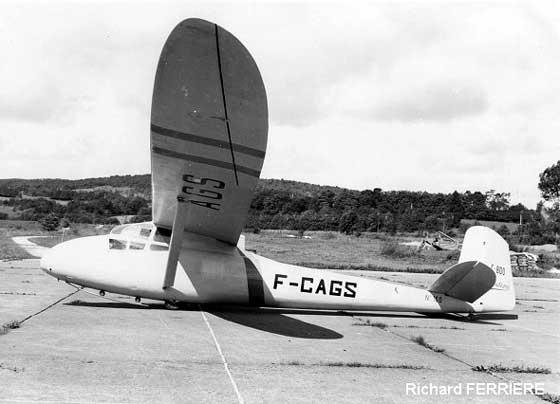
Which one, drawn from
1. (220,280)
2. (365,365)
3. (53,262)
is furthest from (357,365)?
(53,262)

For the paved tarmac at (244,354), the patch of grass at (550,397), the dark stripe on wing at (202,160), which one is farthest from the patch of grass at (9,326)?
the patch of grass at (550,397)

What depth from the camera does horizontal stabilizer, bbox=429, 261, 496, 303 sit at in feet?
37.0

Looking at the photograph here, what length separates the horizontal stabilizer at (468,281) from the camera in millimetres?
11289

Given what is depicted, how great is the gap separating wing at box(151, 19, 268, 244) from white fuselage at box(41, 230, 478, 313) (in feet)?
4.98

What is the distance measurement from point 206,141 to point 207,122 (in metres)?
0.50

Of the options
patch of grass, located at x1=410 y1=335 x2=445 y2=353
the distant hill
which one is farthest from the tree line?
patch of grass, located at x1=410 y1=335 x2=445 y2=353

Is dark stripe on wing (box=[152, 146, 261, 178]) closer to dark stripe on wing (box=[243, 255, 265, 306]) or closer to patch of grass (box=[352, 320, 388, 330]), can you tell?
dark stripe on wing (box=[243, 255, 265, 306])

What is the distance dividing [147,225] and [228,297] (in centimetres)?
226

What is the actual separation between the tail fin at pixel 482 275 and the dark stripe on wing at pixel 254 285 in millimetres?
3836

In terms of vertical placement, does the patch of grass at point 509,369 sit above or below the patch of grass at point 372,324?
above

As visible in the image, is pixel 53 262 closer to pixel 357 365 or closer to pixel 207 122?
pixel 207 122

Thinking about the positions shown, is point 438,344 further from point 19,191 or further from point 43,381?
point 19,191

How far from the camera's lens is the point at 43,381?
16.8ft

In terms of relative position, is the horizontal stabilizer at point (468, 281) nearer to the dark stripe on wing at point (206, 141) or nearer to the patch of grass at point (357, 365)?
the patch of grass at point (357, 365)
